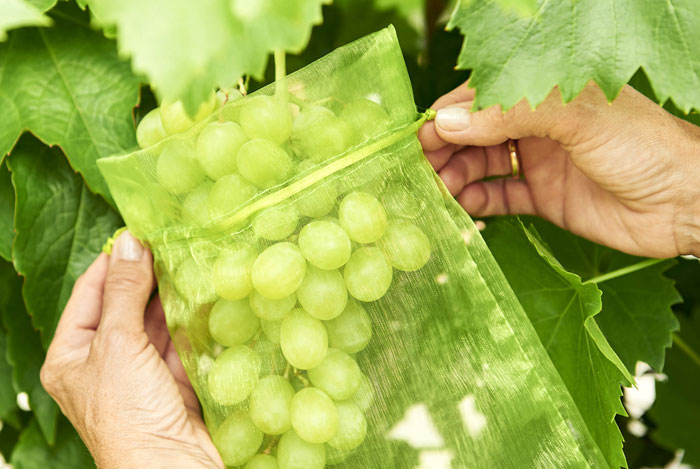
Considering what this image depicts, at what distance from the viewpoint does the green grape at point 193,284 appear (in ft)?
1.72

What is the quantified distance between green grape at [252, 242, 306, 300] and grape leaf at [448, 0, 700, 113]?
0.22 metres

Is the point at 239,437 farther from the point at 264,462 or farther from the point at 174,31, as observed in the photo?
the point at 174,31

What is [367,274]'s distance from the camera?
0.49m

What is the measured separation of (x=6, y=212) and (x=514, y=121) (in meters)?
0.58

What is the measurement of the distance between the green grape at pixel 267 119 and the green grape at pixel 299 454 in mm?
265

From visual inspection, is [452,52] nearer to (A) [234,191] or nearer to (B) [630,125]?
(B) [630,125]

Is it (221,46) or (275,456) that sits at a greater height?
(221,46)

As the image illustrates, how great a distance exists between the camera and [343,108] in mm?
523

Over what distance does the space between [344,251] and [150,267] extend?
253mm

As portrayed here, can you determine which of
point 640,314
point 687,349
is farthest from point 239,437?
point 687,349

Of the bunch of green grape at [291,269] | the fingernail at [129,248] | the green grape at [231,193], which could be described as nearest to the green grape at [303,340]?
the bunch of green grape at [291,269]

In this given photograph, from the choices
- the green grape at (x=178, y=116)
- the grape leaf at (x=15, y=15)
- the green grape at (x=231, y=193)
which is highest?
the grape leaf at (x=15, y=15)

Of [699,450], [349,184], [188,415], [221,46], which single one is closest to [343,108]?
[349,184]

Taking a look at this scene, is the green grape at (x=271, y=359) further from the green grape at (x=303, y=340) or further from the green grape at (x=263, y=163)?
the green grape at (x=263, y=163)
